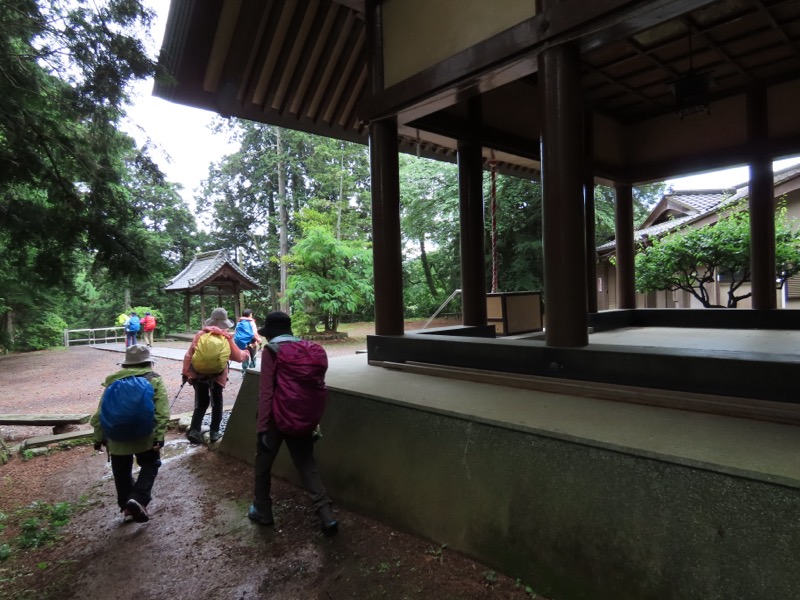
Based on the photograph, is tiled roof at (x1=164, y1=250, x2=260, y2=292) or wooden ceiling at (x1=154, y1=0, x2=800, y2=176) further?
tiled roof at (x1=164, y1=250, x2=260, y2=292)

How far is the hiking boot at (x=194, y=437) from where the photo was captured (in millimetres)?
5484

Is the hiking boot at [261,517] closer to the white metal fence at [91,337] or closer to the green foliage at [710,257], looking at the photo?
the green foliage at [710,257]

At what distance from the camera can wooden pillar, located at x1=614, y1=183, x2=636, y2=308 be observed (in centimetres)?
783

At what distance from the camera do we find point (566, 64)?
334 cm

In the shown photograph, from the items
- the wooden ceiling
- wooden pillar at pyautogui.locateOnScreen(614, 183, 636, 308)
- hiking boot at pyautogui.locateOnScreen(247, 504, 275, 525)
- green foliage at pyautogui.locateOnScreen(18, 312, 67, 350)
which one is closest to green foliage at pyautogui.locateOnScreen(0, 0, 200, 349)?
the wooden ceiling

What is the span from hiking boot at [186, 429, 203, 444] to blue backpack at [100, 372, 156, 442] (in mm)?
2180

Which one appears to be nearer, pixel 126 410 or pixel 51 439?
pixel 126 410

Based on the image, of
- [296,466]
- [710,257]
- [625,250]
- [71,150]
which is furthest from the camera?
[710,257]

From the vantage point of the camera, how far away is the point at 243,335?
9320 mm

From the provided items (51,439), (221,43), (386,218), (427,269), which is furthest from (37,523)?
(427,269)

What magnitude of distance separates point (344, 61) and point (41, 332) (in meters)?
25.2

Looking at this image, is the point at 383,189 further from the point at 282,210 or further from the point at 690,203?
the point at 282,210

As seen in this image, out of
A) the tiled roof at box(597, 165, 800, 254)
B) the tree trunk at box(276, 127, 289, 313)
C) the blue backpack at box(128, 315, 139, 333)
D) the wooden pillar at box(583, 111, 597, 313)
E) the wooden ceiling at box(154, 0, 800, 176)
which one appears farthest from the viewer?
the tree trunk at box(276, 127, 289, 313)

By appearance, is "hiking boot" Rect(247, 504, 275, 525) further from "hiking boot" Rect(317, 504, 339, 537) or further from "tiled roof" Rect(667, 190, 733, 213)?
"tiled roof" Rect(667, 190, 733, 213)
